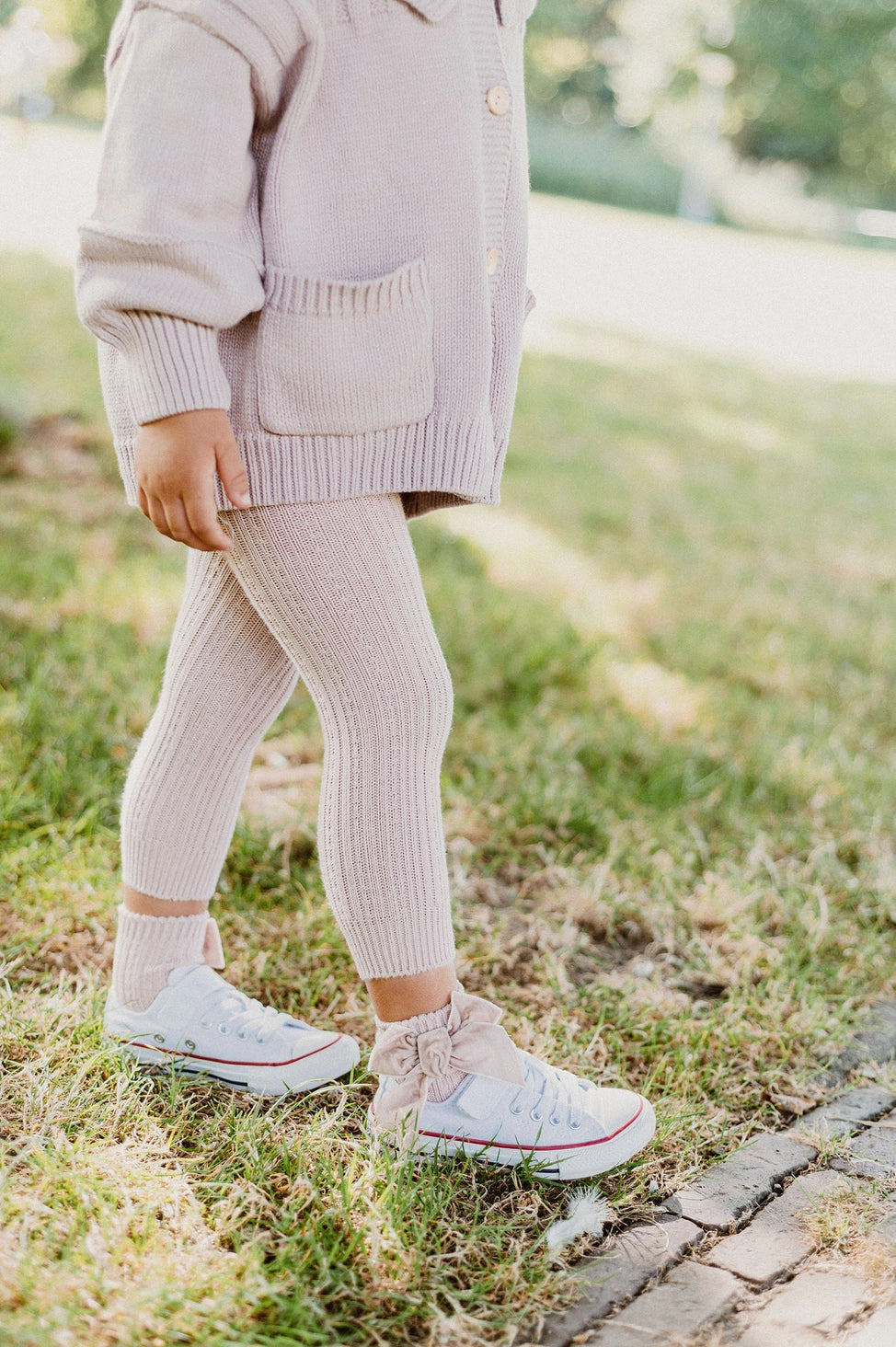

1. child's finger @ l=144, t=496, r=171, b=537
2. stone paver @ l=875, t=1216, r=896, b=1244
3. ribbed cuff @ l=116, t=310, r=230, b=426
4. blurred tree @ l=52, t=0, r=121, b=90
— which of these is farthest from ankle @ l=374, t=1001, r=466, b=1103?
blurred tree @ l=52, t=0, r=121, b=90

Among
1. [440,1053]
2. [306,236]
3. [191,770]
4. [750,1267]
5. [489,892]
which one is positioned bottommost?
[489,892]

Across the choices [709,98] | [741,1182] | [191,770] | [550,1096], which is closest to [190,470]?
[191,770]

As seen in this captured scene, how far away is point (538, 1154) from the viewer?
5.09 feet

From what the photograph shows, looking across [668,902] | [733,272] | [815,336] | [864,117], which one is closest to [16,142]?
[733,272]

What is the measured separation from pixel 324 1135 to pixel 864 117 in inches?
1487

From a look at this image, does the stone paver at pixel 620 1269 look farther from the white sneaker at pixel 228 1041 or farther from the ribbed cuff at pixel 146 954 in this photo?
the ribbed cuff at pixel 146 954

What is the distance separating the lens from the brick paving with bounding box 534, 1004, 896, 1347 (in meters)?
1.35

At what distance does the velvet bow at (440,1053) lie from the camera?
152cm

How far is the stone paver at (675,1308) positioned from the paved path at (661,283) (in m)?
6.97

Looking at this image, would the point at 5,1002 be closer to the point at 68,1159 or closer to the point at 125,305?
the point at 68,1159

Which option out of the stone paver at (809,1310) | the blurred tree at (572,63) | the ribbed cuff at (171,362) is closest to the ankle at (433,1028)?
the stone paver at (809,1310)

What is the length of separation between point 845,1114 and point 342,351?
4.07 ft

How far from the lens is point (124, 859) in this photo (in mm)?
1776

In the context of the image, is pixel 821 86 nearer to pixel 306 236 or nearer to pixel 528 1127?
pixel 306 236
